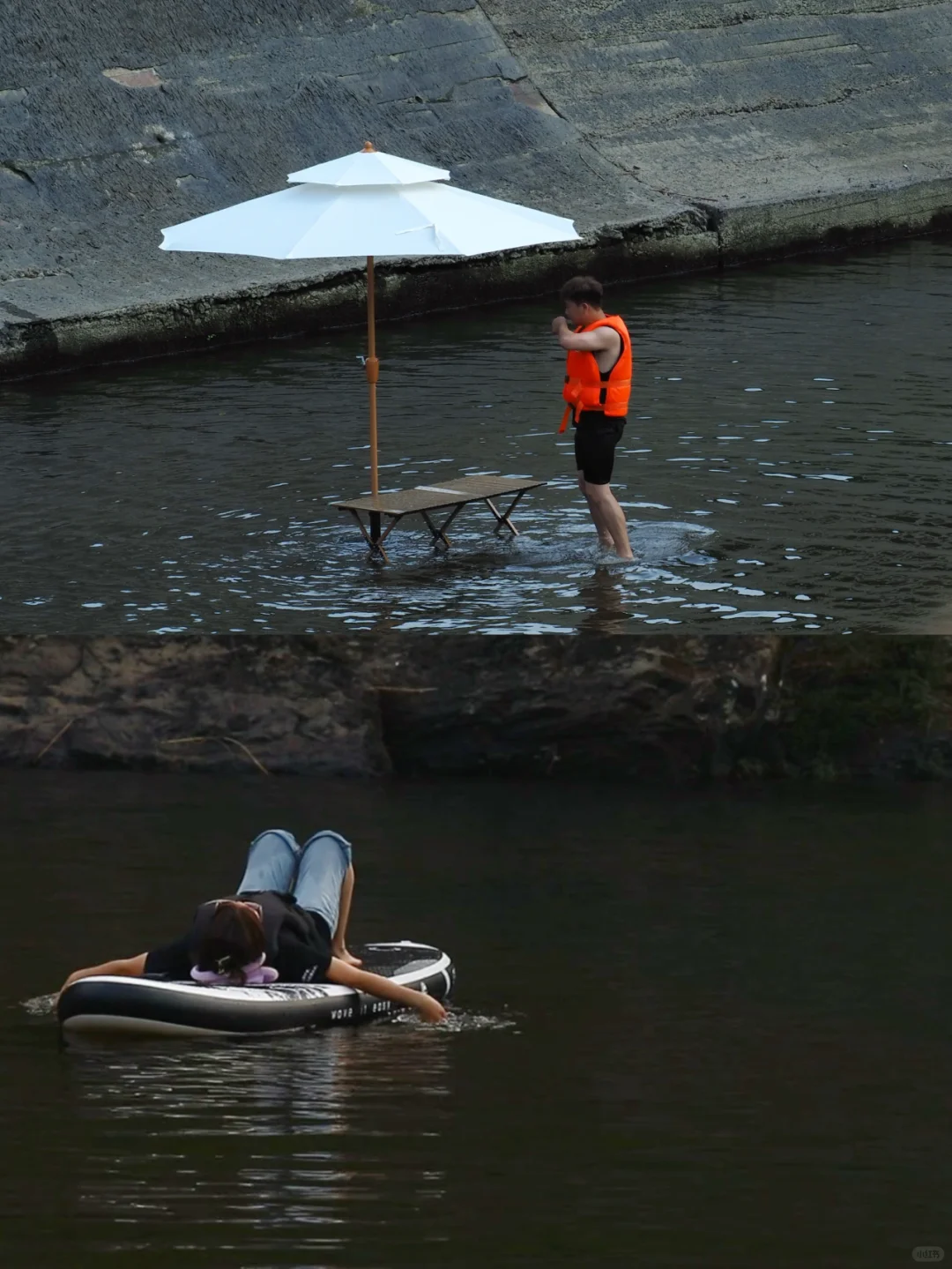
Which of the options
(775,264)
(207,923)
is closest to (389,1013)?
(207,923)

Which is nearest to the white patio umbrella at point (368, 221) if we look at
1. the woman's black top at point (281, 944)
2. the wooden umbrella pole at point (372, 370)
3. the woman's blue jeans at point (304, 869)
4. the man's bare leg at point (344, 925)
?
the wooden umbrella pole at point (372, 370)

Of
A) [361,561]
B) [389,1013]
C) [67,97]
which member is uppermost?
[67,97]

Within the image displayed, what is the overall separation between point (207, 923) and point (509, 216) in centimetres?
591

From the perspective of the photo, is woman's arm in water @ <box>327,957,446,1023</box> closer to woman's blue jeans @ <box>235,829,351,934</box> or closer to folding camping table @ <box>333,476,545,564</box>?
woman's blue jeans @ <box>235,829,351,934</box>

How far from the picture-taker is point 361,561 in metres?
12.3

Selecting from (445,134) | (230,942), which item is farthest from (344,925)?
(445,134)

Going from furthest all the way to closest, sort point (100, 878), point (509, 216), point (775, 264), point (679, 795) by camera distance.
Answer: point (775, 264) < point (509, 216) < point (679, 795) < point (100, 878)

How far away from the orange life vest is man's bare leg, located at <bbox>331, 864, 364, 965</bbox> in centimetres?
457

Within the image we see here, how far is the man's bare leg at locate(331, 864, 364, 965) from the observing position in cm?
779

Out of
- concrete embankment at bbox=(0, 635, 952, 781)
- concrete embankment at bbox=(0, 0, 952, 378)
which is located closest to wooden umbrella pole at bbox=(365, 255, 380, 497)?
concrete embankment at bbox=(0, 635, 952, 781)

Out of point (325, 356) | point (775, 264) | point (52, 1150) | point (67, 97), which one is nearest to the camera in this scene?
point (52, 1150)

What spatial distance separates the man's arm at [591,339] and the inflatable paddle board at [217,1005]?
5023 mm

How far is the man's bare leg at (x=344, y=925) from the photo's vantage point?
7789mm

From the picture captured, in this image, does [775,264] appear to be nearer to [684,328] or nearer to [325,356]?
[684,328]
